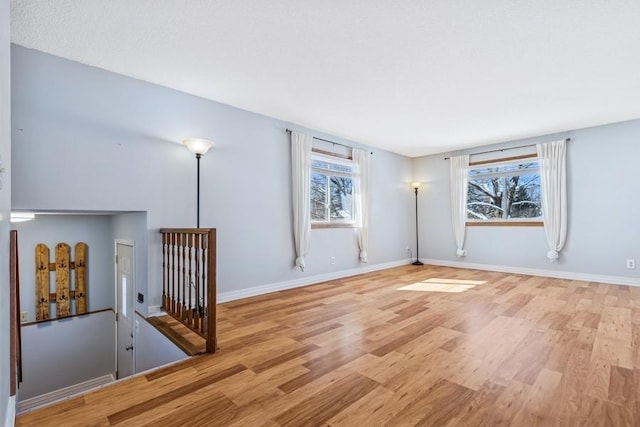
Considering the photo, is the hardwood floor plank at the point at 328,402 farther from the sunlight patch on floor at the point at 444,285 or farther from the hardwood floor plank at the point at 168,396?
the sunlight patch on floor at the point at 444,285

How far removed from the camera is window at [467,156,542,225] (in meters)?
5.35

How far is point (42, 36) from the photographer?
8.02 ft

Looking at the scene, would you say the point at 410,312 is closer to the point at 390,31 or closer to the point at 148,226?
the point at 390,31

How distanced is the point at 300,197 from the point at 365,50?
7.34 ft

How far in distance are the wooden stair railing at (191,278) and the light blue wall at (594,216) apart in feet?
17.3

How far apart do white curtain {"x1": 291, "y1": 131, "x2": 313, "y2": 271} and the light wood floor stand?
1.12 metres

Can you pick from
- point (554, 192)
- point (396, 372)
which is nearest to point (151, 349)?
point (396, 372)

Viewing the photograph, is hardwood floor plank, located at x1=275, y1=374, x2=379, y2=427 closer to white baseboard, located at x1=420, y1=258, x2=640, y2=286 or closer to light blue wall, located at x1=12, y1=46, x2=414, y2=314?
light blue wall, located at x1=12, y1=46, x2=414, y2=314

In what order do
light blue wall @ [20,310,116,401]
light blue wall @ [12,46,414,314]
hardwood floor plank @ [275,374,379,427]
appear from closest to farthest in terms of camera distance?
hardwood floor plank @ [275,374,379,427]
light blue wall @ [12,46,414,314]
light blue wall @ [20,310,116,401]

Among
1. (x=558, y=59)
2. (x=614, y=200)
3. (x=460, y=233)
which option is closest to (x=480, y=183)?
(x=460, y=233)

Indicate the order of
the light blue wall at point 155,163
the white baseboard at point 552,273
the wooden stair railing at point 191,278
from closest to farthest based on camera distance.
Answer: the wooden stair railing at point 191,278 < the light blue wall at point 155,163 < the white baseboard at point 552,273

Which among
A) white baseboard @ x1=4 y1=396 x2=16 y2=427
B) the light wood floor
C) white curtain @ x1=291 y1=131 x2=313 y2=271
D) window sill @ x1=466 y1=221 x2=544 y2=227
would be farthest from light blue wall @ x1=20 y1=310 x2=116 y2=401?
window sill @ x1=466 y1=221 x2=544 y2=227

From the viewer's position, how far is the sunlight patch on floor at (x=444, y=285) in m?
4.28

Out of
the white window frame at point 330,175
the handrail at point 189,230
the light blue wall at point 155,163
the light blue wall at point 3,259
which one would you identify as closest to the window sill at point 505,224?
the white window frame at point 330,175
